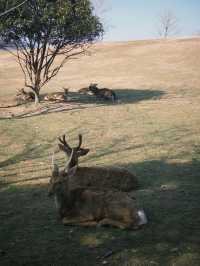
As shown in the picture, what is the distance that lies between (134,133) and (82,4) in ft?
29.7

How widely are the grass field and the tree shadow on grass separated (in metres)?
0.05

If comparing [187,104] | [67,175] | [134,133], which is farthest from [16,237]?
[187,104]

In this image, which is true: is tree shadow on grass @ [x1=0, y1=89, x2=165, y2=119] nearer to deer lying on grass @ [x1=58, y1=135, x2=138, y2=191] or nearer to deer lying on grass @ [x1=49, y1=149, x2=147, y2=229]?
deer lying on grass @ [x1=58, y1=135, x2=138, y2=191]

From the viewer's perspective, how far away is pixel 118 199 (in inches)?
271

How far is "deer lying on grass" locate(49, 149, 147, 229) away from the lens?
22.0ft

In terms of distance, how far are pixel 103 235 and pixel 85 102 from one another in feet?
58.9

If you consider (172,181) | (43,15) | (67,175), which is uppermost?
(43,15)

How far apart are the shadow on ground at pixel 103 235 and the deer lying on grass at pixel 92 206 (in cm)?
14

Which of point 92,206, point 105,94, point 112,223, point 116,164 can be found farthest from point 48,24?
point 112,223

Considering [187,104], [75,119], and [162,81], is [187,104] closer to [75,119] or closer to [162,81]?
[75,119]

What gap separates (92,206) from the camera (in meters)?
7.01

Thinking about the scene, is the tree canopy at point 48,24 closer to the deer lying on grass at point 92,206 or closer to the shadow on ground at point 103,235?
the shadow on ground at point 103,235

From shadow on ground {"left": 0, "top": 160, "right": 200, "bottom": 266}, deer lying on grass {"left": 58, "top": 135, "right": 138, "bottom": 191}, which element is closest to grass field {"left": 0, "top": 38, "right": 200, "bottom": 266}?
shadow on ground {"left": 0, "top": 160, "right": 200, "bottom": 266}

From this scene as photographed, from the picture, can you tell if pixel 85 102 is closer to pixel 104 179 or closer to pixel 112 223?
pixel 104 179
